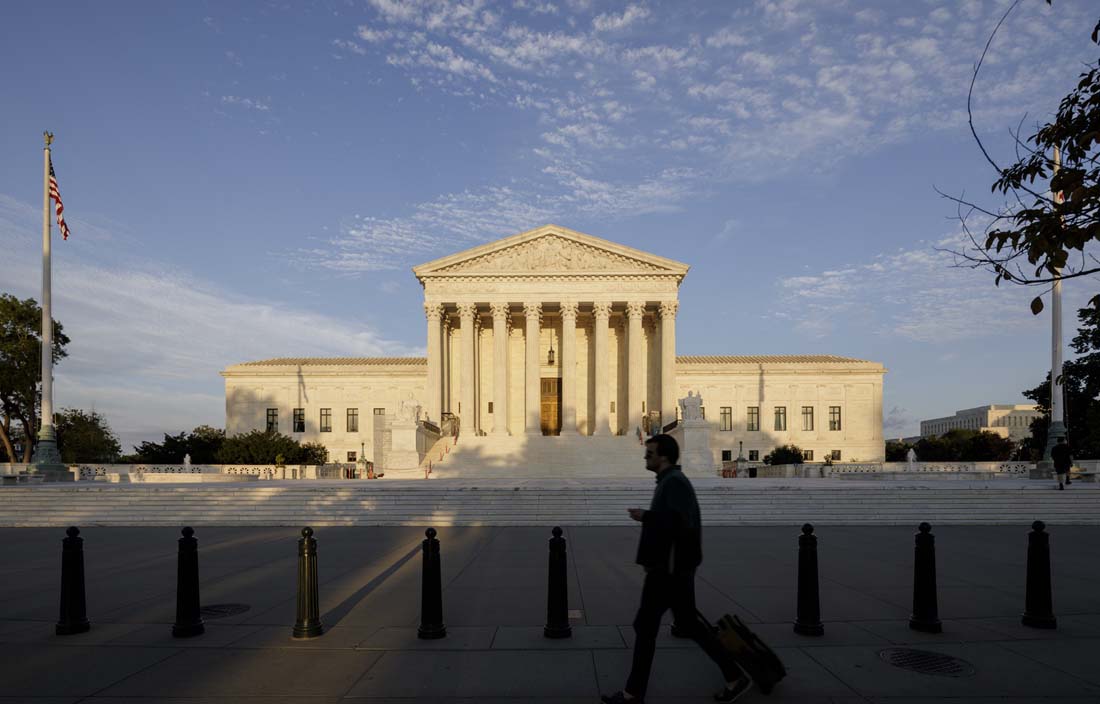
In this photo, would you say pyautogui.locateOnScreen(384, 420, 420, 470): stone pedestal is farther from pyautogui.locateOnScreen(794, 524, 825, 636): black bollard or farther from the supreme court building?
pyautogui.locateOnScreen(794, 524, 825, 636): black bollard

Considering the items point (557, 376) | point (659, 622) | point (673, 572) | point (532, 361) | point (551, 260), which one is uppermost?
point (551, 260)

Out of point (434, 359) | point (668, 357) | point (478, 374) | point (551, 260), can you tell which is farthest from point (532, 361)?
point (668, 357)

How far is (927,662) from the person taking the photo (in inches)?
261

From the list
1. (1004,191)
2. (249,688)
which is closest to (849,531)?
(1004,191)

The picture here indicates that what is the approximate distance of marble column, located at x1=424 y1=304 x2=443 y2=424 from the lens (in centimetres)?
5038

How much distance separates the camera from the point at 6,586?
10.5m

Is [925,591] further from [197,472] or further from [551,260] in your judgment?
[551,260]

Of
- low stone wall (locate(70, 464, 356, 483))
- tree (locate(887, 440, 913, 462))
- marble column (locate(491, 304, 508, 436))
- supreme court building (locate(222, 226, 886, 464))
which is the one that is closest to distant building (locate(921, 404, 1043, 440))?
tree (locate(887, 440, 913, 462))

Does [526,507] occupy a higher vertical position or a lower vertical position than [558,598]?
lower

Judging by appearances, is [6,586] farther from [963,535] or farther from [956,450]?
[956,450]

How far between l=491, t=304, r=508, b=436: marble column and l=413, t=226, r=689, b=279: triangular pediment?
3.03m

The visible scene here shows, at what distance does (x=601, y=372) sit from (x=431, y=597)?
43472 millimetres

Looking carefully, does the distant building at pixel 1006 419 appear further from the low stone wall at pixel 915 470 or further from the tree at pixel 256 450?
the tree at pixel 256 450

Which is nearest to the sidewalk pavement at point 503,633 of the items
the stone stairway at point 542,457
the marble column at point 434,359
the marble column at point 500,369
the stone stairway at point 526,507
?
the stone stairway at point 526,507
